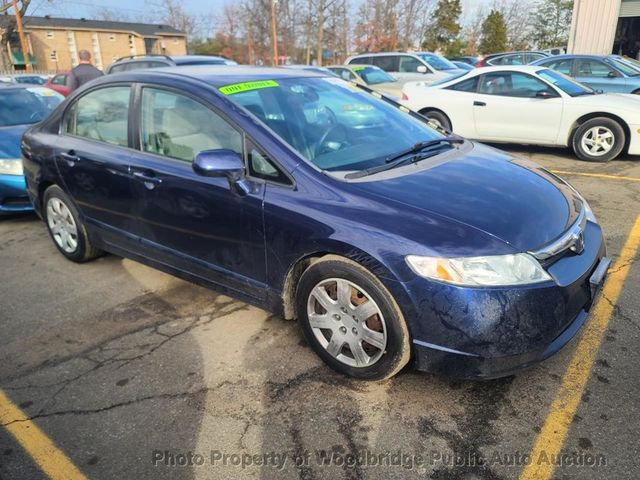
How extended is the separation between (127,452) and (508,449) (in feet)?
5.58

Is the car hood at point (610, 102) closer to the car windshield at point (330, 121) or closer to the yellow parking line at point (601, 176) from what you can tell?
the yellow parking line at point (601, 176)

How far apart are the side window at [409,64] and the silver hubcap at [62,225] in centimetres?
1279

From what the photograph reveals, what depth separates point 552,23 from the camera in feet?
153

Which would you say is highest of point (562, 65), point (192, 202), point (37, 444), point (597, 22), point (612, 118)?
point (597, 22)

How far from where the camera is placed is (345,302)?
2.62 meters

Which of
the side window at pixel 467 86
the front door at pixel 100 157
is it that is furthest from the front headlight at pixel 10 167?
the side window at pixel 467 86

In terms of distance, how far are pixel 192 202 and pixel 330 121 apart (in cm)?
101

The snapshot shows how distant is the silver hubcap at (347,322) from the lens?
8.38 feet

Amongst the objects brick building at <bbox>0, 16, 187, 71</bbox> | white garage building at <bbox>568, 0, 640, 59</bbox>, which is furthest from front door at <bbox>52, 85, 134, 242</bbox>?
brick building at <bbox>0, 16, 187, 71</bbox>

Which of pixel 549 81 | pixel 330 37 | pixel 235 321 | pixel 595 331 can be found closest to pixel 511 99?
pixel 549 81

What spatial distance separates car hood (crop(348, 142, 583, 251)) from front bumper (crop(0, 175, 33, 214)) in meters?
4.59

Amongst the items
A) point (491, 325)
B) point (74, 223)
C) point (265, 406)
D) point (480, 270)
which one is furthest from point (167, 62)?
point (491, 325)

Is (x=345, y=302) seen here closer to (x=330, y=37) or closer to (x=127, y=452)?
(x=127, y=452)

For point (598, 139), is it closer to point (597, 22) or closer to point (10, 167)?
point (10, 167)
